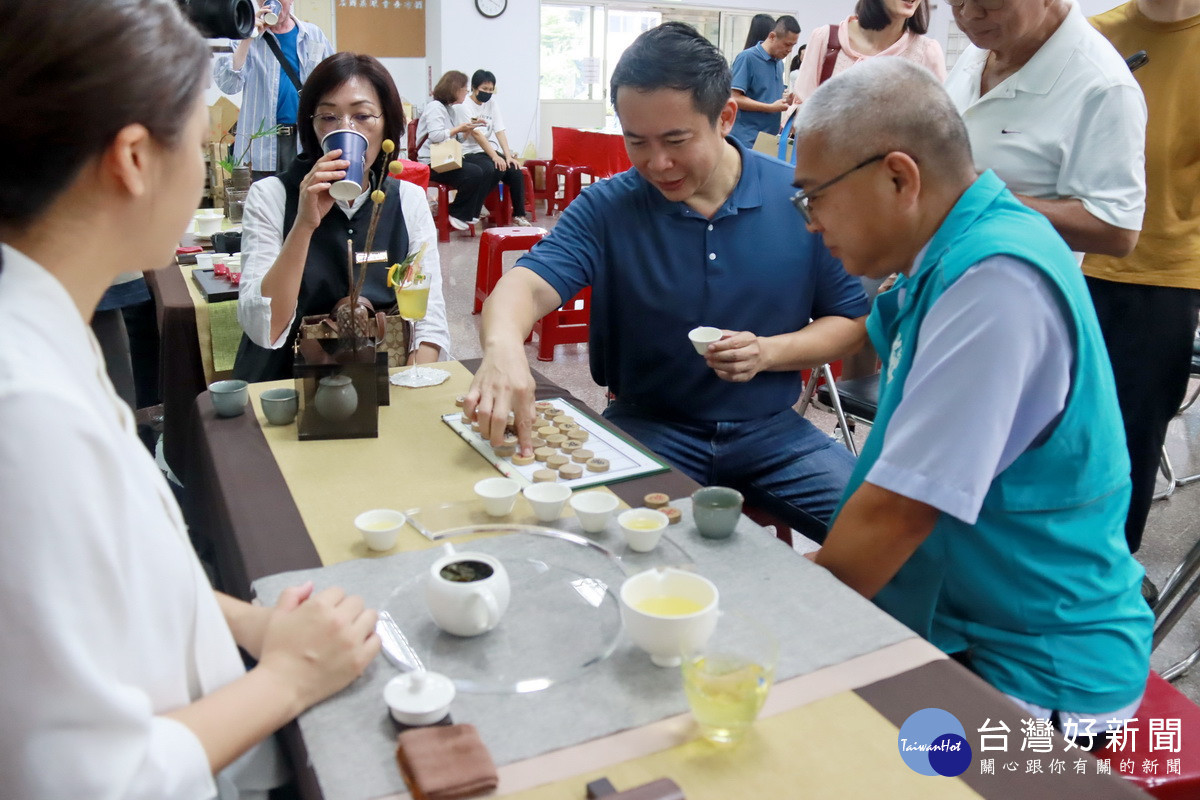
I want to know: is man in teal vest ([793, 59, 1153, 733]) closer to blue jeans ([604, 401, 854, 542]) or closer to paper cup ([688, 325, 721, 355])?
paper cup ([688, 325, 721, 355])

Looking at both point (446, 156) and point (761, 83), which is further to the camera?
point (446, 156)

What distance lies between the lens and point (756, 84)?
19.5ft

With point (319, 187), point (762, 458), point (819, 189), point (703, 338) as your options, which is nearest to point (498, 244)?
point (319, 187)

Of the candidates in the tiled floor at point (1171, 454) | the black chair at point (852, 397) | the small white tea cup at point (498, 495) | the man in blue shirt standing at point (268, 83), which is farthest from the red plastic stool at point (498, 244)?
the small white tea cup at point (498, 495)

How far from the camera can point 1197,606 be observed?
8.13ft

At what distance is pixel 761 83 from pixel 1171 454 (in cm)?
348

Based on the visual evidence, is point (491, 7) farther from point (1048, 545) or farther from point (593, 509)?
point (1048, 545)

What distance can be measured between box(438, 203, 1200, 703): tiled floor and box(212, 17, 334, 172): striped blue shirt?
120 cm

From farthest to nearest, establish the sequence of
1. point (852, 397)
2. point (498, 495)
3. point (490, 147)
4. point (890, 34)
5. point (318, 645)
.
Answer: point (490, 147), point (890, 34), point (852, 397), point (498, 495), point (318, 645)

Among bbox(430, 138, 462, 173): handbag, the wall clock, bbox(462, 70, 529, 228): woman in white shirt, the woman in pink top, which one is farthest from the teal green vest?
the wall clock

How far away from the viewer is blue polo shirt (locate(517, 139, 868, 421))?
1.99 m

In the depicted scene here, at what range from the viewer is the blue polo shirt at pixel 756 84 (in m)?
5.92

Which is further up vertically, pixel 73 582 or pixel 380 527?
pixel 73 582

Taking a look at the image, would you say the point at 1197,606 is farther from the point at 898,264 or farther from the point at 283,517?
the point at 283,517
